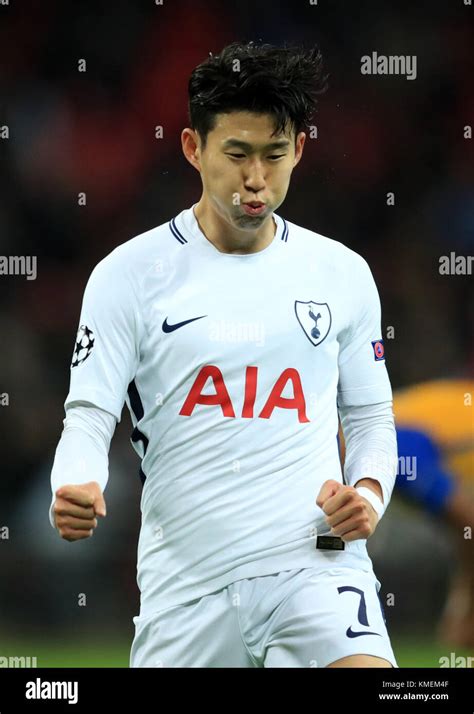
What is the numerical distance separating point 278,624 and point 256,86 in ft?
5.02

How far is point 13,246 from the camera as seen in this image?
6.40 meters

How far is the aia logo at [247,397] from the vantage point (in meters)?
3.66

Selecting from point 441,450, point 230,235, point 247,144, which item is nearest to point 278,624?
point 230,235

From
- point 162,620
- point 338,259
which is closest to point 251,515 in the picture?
point 162,620

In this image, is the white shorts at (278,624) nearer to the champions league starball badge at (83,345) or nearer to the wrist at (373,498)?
the wrist at (373,498)

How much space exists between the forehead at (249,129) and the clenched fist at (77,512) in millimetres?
1145

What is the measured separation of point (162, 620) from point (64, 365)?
288 centimetres

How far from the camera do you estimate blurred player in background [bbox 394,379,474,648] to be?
20.7ft

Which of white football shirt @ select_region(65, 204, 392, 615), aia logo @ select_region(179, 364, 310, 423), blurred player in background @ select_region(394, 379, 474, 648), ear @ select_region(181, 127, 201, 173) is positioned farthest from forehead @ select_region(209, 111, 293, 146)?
blurred player in background @ select_region(394, 379, 474, 648)

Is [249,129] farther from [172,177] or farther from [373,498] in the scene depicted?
[172,177]

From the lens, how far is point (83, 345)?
372 centimetres
